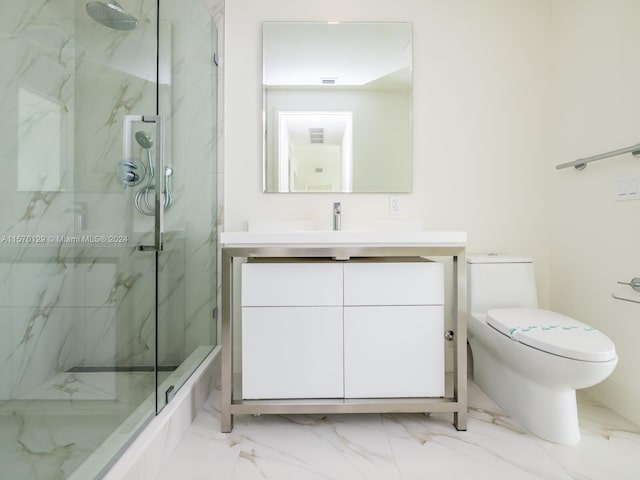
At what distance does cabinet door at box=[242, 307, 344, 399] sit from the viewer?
1.33 m

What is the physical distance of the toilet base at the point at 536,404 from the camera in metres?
1.26

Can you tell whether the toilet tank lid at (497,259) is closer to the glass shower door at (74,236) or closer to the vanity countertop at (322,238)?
the vanity countertop at (322,238)

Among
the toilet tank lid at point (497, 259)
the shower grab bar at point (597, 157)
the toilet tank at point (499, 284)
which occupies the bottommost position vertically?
the toilet tank at point (499, 284)

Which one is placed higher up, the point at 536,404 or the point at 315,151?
the point at 315,151

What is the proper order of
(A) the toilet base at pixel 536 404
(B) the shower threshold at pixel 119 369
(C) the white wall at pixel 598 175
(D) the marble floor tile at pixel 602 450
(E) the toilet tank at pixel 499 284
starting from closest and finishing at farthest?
(B) the shower threshold at pixel 119 369, (D) the marble floor tile at pixel 602 450, (A) the toilet base at pixel 536 404, (C) the white wall at pixel 598 175, (E) the toilet tank at pixel 499 284

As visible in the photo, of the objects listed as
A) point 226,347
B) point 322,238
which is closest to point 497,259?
point 322,238

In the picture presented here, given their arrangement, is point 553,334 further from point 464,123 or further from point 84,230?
point 84,230

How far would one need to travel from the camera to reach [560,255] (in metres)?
1.83

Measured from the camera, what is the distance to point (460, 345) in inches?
53.0

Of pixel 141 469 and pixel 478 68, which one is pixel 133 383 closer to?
pixel 141 469

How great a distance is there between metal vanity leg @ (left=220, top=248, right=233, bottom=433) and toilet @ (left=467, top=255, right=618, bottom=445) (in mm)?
1092

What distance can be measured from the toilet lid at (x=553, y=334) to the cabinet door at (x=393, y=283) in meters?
0.30

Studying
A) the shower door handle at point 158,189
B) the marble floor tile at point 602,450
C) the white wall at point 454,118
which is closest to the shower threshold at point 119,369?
the shower door handle at point 158,189

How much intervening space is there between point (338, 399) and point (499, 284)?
970 millimetres
